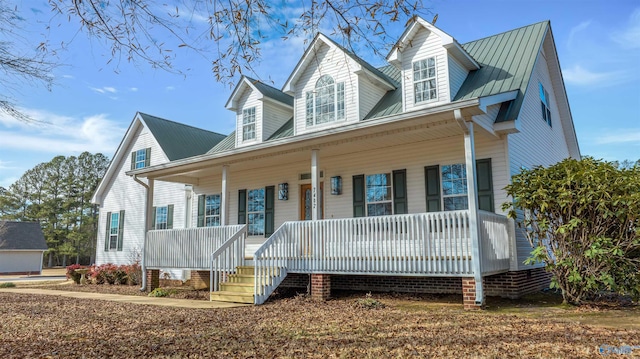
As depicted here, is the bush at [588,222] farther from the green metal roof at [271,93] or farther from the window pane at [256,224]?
the green metal roof at [271,93]

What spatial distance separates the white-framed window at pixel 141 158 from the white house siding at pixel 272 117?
767cm

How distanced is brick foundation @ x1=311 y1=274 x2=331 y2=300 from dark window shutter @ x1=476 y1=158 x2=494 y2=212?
362 centimetres

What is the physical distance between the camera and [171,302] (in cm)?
985

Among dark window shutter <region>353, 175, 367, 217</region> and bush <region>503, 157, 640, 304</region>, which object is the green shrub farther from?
bush <region>503, 157, 640, 304</region>

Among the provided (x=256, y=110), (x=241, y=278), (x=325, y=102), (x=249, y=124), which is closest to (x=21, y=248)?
(x=249, y=124)

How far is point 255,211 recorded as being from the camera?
13.3 m

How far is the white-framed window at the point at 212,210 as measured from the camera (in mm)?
14344

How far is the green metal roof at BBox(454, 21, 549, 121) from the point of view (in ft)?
32.9

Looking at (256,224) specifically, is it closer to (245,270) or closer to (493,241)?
(245,270)

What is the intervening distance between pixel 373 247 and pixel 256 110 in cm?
688

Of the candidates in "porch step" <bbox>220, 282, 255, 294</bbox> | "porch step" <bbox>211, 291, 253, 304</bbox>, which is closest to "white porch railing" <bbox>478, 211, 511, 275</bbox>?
"porch step" <bbox>211, 291, 253, 304</bbox>

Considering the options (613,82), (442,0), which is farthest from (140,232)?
(613,82)

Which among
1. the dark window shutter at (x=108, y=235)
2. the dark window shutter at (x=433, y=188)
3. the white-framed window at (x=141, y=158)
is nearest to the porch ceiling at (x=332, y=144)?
the dark window shutter at (x=433, y=188)

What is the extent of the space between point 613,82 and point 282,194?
12041 mm
